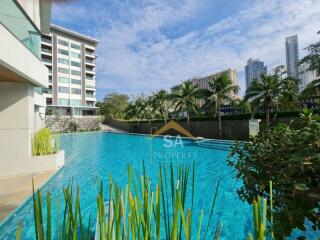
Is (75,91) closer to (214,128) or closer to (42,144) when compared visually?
(214,128)

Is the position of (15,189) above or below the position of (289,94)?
below

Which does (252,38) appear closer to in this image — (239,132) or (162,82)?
(239,132)

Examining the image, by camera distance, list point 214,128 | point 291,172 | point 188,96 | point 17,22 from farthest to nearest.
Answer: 1. point 188,96
2. point 214,128
3. point 17,22
4. point 291,172

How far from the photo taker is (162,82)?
1526 inches

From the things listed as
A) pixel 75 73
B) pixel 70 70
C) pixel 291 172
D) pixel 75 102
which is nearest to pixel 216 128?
pixel 291 172

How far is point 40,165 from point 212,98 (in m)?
17.2

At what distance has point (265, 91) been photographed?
18.5 metres

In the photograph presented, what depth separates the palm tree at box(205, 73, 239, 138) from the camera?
2181 centimetres

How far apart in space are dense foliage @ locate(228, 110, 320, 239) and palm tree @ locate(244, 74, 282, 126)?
1767cm

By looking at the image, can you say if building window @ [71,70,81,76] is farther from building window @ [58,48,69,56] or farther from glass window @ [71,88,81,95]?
building window @ [58,48,69,56]

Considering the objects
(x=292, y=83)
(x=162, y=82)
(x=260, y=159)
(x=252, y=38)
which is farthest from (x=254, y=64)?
(x=260, y=159)

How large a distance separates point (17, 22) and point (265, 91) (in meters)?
17.9

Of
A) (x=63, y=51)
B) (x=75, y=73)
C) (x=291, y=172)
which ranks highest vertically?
(x=63, y=51)

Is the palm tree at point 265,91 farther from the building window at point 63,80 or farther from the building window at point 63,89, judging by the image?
the building window at point 63,80
